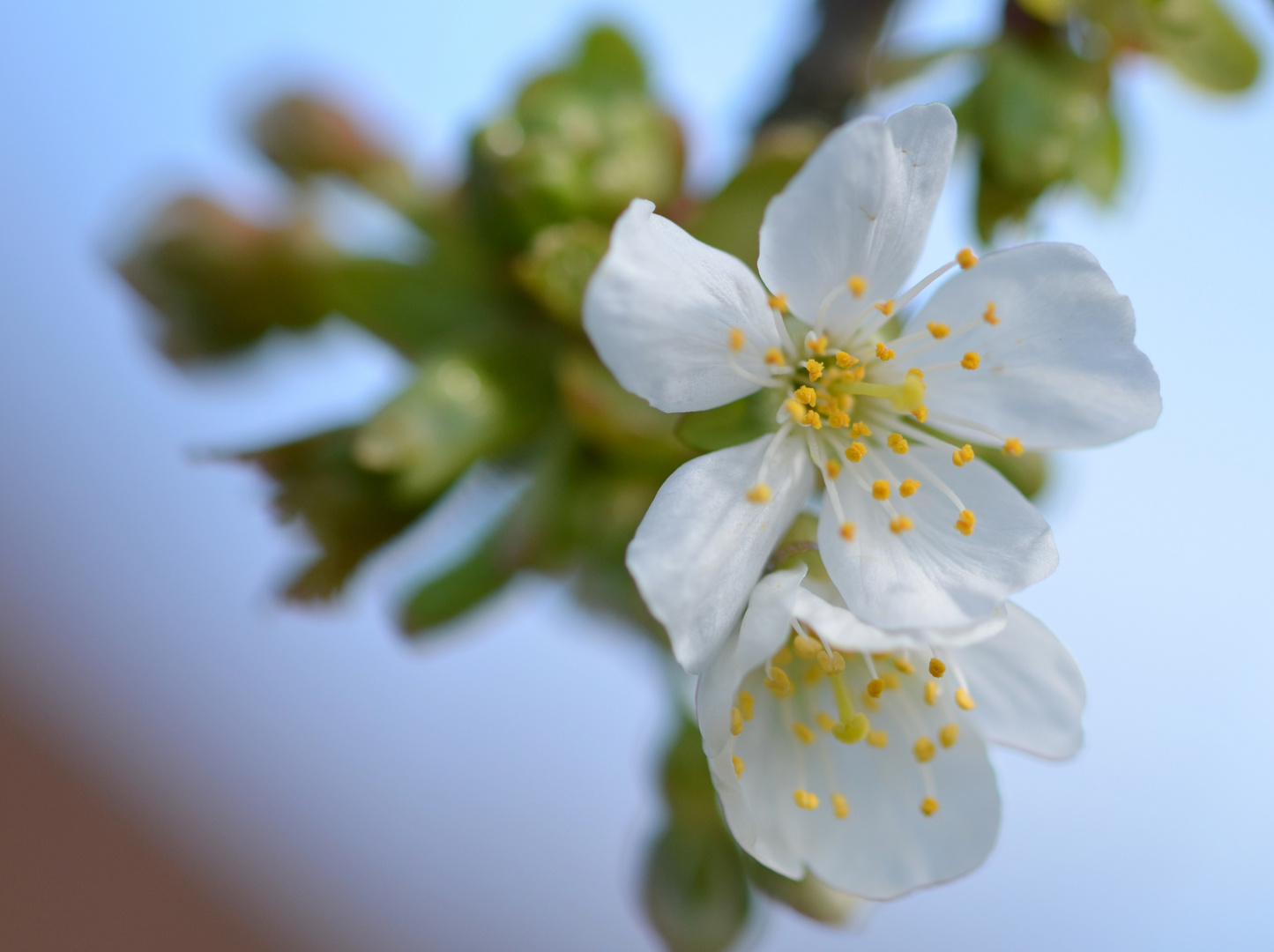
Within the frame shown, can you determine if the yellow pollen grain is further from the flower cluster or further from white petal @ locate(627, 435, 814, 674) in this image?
white petal @ locate(627, 435, 814, 674)

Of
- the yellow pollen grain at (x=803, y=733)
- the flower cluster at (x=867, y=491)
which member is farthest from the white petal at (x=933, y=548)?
the yellow pollen grain at (x=803, y=733)

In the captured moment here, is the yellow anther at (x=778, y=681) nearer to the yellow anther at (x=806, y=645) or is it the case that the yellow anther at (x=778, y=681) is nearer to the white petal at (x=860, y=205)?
the yellow anther at (x=806, y=645)

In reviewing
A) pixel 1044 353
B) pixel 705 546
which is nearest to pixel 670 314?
pixel 705 546

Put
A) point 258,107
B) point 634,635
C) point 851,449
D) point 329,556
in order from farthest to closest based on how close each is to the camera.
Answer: point 258,107
point 634,635
point 329,556
point 851,449

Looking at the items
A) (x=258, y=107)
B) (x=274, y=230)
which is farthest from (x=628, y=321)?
(x=258, y=107)

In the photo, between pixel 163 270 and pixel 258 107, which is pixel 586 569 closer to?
pixel 163 270

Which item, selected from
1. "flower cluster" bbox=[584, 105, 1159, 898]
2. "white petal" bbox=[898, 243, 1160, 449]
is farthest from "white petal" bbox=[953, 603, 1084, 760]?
"white petal" bbox=[898, 243, 1160, 449]
